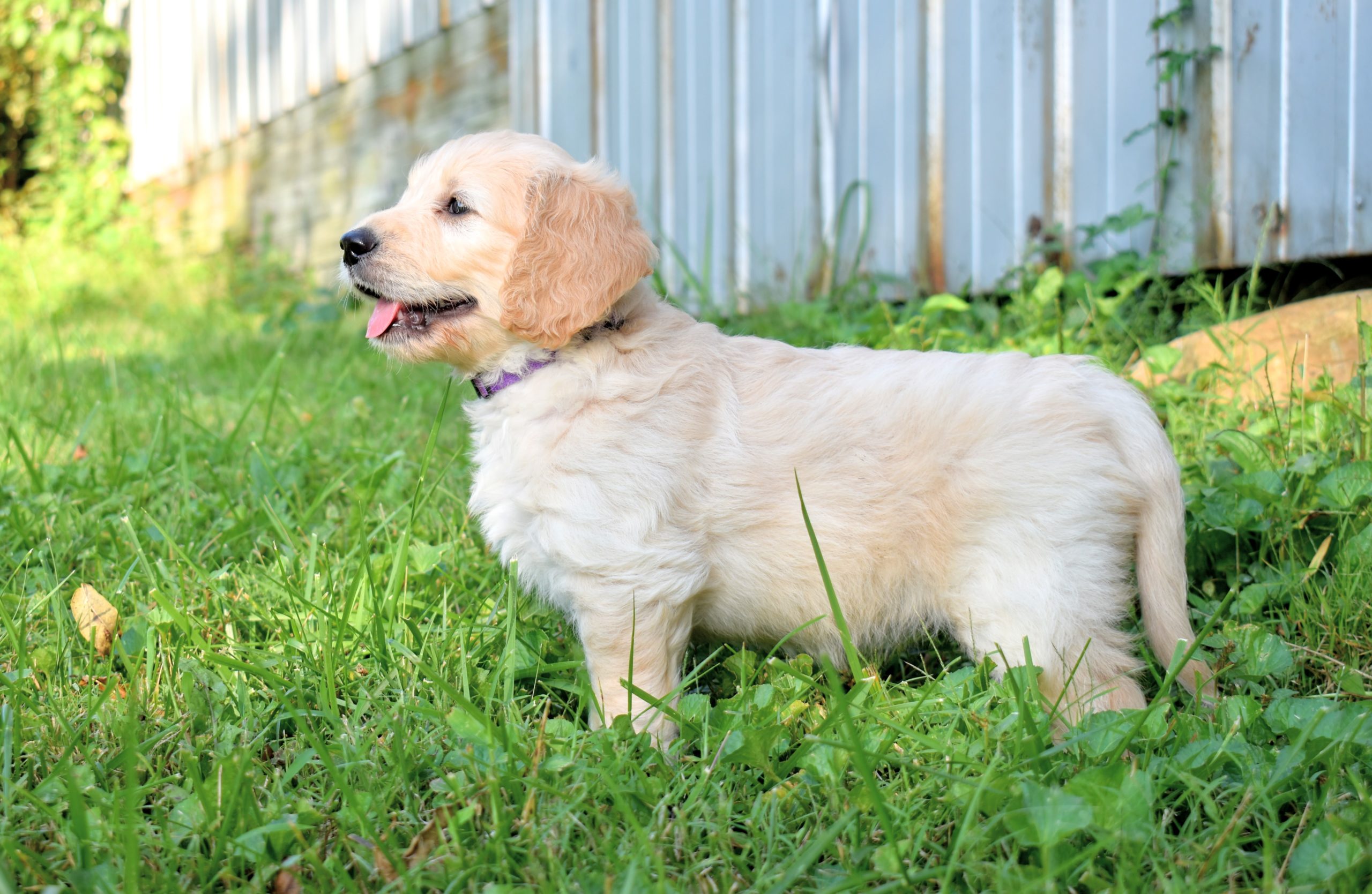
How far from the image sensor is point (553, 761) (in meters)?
1.75

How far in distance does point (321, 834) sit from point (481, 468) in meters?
0.88

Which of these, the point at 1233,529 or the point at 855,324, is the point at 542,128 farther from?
the point at 1233,529

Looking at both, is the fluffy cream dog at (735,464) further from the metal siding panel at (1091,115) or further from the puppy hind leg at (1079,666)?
the metal siding panel at (1091,115)

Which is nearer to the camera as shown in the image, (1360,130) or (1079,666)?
(1079,666)

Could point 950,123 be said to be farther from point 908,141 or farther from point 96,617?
point 96,617

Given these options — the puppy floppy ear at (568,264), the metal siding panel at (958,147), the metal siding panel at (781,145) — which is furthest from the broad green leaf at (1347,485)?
the metal siding panel at (781,145)

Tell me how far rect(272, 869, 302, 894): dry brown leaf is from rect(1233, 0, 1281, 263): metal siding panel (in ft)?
11.7

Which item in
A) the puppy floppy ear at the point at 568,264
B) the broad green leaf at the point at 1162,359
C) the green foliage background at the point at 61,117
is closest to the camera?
the puppy floppy ear at the point at 568,264

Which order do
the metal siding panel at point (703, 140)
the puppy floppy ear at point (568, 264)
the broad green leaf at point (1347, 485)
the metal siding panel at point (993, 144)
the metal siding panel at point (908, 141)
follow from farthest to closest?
1. the metal siding panel at point (703, 140)
2. the metal siding panel at point (908, 141)
3. the metal siding panel at point (993, 144)
4. the broad green leaf at point (1347, 485)
5. the puppy floppy ear at point (568, 264)

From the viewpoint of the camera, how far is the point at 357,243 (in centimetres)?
228

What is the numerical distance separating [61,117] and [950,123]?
10.7 m

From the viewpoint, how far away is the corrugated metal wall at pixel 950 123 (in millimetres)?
3443

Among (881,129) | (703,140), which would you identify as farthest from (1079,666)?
(703,140)

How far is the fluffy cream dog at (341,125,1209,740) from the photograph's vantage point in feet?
6.70
